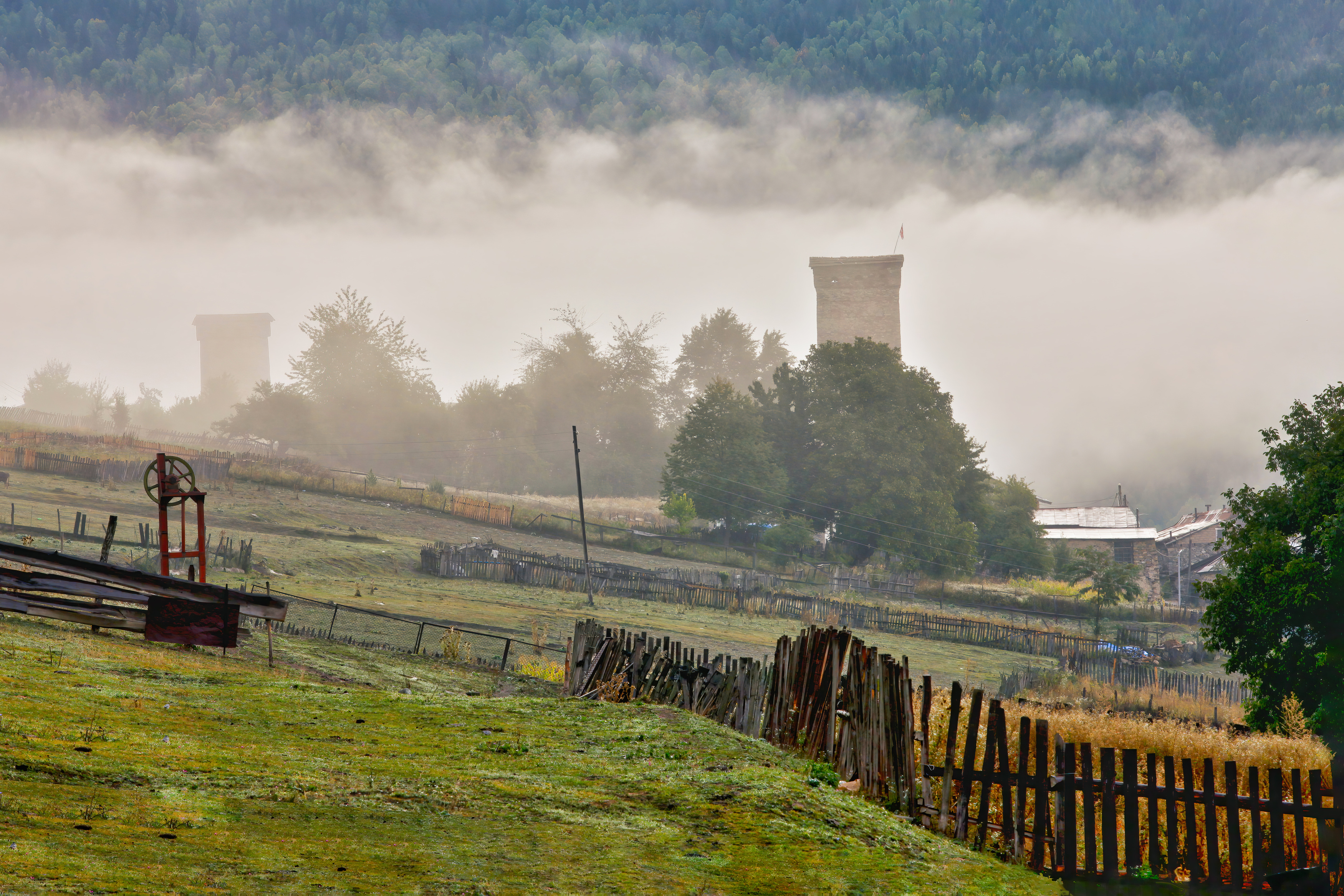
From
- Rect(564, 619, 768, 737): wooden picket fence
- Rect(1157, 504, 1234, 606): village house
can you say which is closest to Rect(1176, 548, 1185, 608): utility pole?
Rect(1157, 504, 1234, 606): village house

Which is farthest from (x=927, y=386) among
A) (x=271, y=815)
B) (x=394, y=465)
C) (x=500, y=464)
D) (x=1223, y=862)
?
(x=271, y=815)

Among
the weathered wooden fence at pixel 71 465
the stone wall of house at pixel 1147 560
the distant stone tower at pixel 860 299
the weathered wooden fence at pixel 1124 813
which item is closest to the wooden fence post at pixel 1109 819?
the weathered wooden fence at pixel 1124 813

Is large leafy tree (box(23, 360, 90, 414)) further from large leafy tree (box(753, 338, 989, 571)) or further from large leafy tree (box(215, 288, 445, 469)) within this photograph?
large leafy tree (box(753, 338, 989, 571))

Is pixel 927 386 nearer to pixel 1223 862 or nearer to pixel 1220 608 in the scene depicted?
pixel 1220 608

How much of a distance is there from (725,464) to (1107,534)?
27.6 metres

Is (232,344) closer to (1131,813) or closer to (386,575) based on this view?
(386,575)

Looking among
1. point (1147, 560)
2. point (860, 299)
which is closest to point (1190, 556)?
point (1147, 560)

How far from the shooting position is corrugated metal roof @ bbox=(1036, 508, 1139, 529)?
7462cm

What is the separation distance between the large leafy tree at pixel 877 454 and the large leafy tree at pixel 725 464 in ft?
8.14

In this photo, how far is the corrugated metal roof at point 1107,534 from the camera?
65.6m

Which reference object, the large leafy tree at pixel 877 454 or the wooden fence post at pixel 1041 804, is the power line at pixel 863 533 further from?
the wooden fence post at pixel 1041 804

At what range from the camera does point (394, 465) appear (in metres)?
88.1

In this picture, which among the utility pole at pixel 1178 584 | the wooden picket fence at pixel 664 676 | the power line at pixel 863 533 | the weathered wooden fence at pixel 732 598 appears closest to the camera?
the wooden picket fence at pixel 664 676

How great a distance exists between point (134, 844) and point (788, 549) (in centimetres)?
5663
